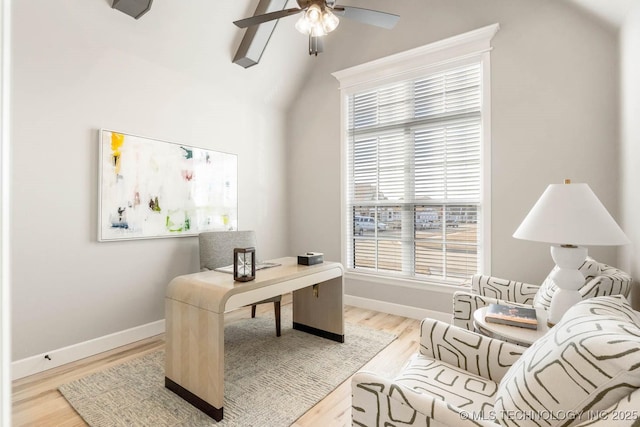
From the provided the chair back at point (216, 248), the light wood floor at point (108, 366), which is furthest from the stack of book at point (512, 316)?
the chair back at point (216, 248)

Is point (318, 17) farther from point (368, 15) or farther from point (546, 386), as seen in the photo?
point (546, 386)

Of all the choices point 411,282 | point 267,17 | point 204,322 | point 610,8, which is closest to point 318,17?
point 267,17

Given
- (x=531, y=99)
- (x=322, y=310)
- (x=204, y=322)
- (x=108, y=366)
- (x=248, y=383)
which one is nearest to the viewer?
(x=204, y=322)

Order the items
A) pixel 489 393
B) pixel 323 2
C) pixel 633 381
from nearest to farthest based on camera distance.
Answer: pixel 633 381 → pixel 489 393 → pixel 323 2

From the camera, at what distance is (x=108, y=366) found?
241 centimetres

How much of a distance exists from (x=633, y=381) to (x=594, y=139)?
247 centimetres

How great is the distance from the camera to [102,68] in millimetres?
2646

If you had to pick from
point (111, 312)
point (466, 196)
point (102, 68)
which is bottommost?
point (111, 312)

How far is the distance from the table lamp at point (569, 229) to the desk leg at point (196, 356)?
170 cm

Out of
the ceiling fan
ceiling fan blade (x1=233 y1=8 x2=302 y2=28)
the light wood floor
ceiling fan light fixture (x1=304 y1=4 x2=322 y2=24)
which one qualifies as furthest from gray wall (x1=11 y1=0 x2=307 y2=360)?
ceiling fan light fixture (x1=304 y1=4 x2=322 y2=24)

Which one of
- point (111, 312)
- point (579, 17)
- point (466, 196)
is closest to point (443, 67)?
point (579, 17)

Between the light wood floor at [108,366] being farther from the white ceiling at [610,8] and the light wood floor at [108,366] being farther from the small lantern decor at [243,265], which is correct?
the white ceiling at [610,8]

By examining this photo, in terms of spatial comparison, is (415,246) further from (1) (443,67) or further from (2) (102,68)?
(2) (102,68)

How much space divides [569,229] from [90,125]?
3292 millimetres
